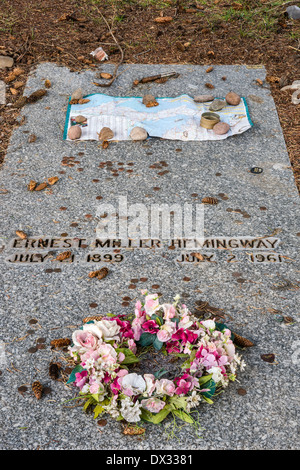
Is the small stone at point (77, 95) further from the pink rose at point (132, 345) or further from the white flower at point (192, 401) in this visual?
the white flower at point (192, 401)

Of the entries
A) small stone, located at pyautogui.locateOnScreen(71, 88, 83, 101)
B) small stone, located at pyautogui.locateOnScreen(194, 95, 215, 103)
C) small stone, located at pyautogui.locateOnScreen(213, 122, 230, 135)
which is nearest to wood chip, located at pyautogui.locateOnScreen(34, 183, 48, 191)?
small stone, located at pyautogui.locateOnScreen(71, 88, 83, 101)

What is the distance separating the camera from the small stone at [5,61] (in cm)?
516

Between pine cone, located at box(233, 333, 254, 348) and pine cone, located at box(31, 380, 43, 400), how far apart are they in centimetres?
96

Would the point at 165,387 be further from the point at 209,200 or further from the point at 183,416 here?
the point at 209,200

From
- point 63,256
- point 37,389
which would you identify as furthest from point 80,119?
point 37,389

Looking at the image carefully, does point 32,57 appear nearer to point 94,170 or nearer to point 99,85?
point 99,85

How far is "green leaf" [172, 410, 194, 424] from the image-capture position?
2158 mm

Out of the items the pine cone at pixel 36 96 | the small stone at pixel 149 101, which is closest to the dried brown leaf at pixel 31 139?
the pine cone at pixel 36 96

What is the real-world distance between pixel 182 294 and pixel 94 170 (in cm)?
145

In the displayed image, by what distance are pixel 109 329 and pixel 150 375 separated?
30 cm

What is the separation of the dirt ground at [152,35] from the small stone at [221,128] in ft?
2.09

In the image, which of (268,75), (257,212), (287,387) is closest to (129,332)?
(287,387)

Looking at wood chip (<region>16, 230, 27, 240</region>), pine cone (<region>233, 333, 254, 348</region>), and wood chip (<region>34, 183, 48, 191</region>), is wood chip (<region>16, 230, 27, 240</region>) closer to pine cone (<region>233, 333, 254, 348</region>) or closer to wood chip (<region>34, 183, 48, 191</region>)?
wood chip (<region>34, 183, 48, 191</region>)

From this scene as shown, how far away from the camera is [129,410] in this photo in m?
2.12
